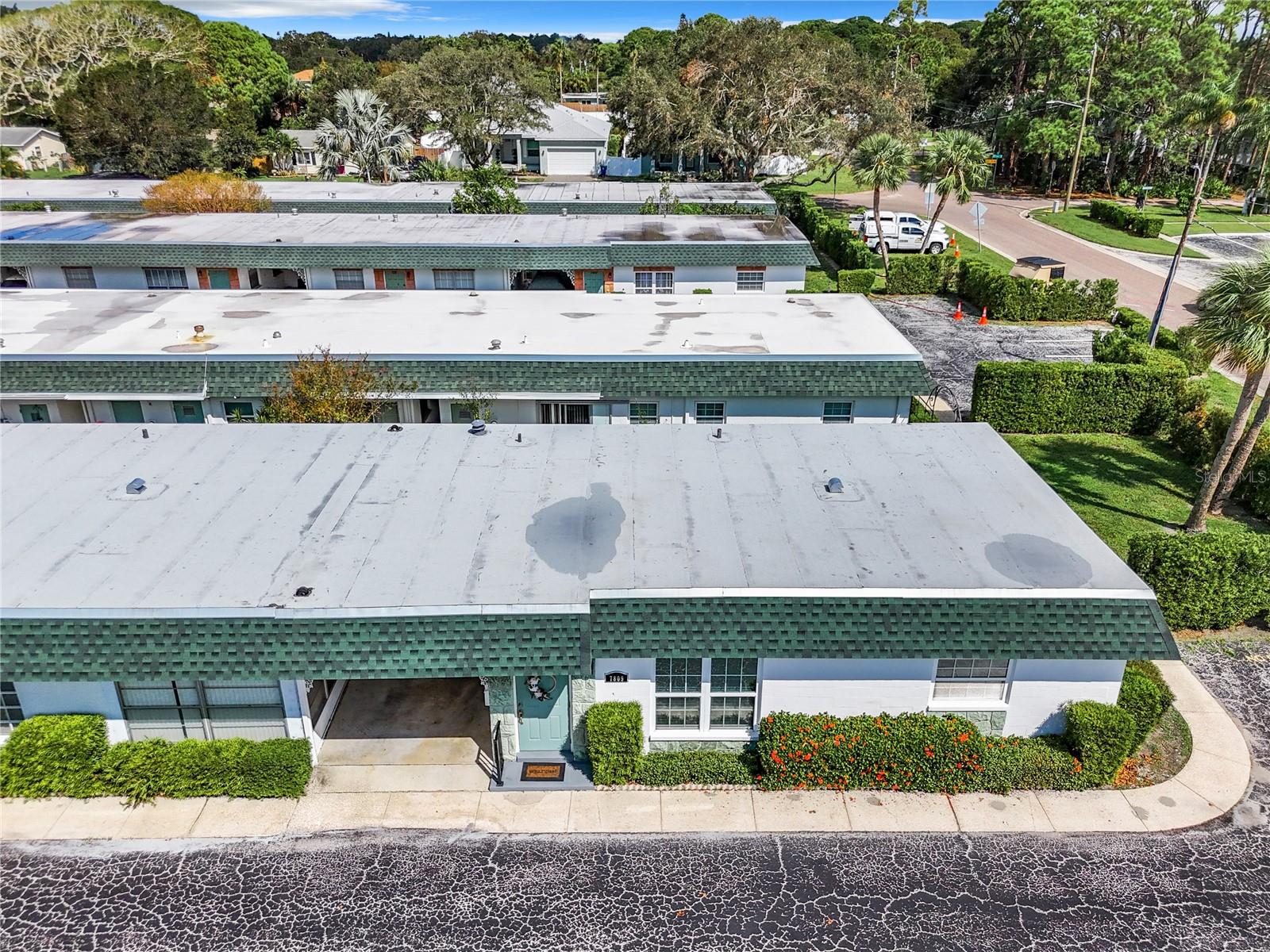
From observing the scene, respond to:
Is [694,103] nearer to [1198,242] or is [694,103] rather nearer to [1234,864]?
[1198,242]

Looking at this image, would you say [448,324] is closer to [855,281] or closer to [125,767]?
[125,767]

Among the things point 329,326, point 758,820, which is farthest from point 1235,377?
point 329,326

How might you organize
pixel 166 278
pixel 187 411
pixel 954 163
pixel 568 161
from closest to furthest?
pixel 187 411 → pixel 166 278 → pixel 954 163 → pixel 568 161

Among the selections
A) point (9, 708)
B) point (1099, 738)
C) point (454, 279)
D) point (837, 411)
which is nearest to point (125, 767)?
point (9, 708)

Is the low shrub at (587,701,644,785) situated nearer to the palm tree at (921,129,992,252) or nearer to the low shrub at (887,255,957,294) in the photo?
the low shrub at (887,255,957,294)

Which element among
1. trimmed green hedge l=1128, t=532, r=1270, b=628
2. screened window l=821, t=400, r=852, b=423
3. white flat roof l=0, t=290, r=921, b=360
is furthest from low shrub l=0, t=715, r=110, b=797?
trimmed green hedge l=1128, t=532, r=1270, b=628

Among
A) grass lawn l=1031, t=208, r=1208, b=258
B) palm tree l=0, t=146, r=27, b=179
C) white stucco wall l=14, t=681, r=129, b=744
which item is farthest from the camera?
palm tree l=0, t=146, r=27, b=179
